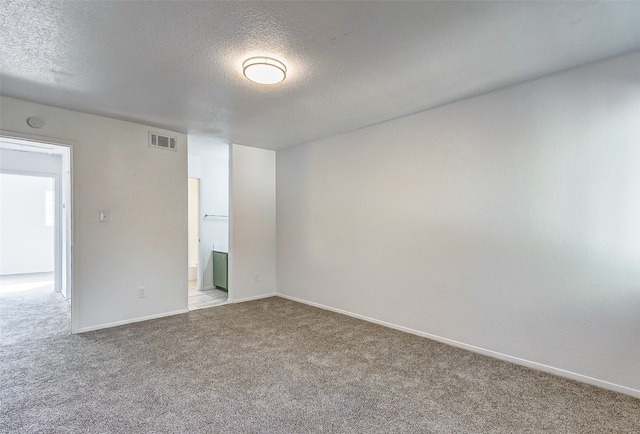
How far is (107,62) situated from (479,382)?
3777mm

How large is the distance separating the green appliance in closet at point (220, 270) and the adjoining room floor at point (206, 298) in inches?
5.1

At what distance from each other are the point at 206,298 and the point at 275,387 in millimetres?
3202

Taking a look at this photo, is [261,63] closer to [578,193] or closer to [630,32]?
[630,32]

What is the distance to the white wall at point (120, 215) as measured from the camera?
3.42 meters

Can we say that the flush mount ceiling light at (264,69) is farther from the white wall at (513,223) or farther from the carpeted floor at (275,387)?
the carpeted floor at (275,387)

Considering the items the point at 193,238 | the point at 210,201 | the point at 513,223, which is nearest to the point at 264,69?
the point at 513,223

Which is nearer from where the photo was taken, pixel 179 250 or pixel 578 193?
pixel 578 193

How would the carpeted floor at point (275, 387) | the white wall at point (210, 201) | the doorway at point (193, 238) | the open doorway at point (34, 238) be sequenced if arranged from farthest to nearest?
the doorway at point (193, 238), the white wall at point (210, 201), the open doorway at point (34, 238), the carpeted floor at point (275, 387)

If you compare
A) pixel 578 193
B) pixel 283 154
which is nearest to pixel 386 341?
pixel 578 193

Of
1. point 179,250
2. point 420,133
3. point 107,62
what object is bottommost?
point 179,250

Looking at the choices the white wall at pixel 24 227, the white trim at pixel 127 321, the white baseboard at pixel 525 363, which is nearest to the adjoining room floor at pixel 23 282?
the white wall at pixel 24 227

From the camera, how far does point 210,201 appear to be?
5.99m

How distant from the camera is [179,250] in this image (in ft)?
13.9

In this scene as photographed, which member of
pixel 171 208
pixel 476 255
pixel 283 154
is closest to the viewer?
pixel 476 255
